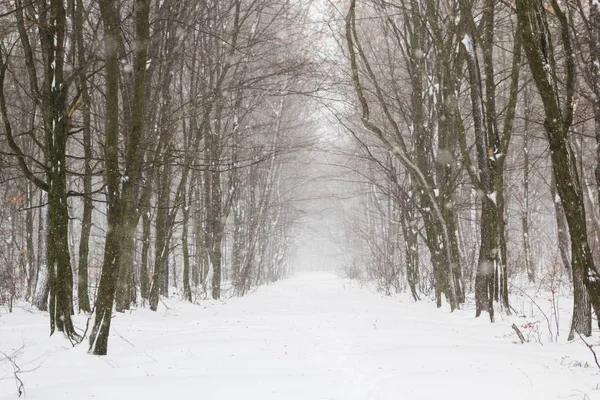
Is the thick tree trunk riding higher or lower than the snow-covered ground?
higher

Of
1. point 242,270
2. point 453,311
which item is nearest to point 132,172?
point 453,311

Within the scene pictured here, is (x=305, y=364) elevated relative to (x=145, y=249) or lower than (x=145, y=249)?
lower

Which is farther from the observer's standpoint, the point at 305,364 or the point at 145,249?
the point at 145,249

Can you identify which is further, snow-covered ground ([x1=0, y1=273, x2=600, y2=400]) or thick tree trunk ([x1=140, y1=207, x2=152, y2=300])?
thick tree trunk ([x1=140, y1=207, x2=152, y2=300])

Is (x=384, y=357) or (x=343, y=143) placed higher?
(x=343, y=143)

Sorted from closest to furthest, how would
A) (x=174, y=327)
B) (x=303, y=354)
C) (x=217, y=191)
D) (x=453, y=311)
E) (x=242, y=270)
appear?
(x=303, y=354), (x=174, y=327), (x=453, y=311), (x=217, y=191), (x=242, y=270)

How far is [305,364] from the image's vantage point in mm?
4355

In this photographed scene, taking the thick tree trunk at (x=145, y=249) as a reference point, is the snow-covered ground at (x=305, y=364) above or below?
below

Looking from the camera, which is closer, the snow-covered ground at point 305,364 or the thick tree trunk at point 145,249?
the snow-covered ground at point 305,364

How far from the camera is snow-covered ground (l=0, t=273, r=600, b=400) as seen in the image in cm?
335

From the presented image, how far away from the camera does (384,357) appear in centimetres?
451

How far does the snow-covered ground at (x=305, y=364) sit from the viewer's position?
3.35m

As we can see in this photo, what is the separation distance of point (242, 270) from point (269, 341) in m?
10.1

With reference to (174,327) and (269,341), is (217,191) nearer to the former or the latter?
(174,327)
